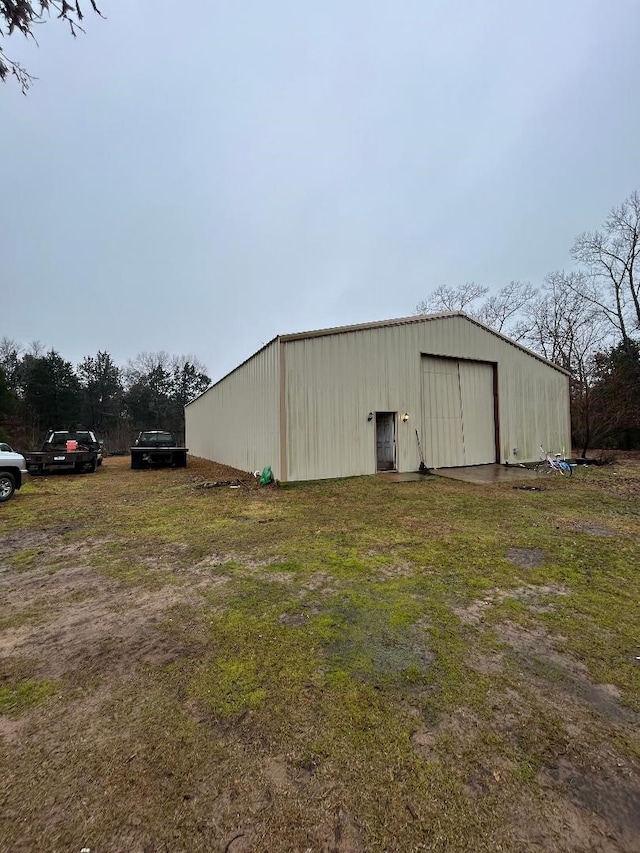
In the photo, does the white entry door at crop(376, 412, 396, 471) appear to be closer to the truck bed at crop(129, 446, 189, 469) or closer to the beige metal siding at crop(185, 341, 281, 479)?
the beige metal siding at crop(185, 341, 281, 479)

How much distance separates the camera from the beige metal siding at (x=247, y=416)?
10.6m

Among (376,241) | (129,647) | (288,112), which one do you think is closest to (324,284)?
(376,241)

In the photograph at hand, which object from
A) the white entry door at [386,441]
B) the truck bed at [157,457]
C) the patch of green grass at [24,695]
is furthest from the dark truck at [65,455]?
the patch of green grass at [24,695]

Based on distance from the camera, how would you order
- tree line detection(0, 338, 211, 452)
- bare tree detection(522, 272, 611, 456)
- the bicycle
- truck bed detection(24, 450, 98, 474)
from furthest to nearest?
tree line detection(0, 338, 211, 452) < bare tree detection(522, 272, 611, 456) < truck bed detection(24, 450, 98, 474) < the bicycle

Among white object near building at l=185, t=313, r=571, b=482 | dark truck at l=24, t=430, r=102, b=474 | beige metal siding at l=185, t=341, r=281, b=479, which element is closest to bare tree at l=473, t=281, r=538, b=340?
white object near building at l=185, t=313, r=571, b=482

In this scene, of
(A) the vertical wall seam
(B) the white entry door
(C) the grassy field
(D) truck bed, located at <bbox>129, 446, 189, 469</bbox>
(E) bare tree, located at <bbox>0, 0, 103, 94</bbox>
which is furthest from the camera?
(D) truck bed, located at <bbox>129, 446, 189, 469</bbox>

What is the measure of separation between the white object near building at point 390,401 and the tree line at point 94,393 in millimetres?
20424

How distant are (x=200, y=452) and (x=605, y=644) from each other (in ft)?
73.5

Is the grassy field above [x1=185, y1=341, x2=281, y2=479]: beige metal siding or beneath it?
beneath

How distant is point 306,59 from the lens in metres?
13.9

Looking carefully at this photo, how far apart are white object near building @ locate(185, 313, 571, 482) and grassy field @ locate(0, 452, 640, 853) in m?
5.98

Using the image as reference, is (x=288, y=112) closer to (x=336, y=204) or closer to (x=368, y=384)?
(x=336, y=204)

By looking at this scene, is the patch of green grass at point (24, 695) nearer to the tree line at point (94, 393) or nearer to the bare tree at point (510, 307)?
the tree line at point (94, 393)

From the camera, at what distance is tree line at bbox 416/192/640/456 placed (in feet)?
66.7
